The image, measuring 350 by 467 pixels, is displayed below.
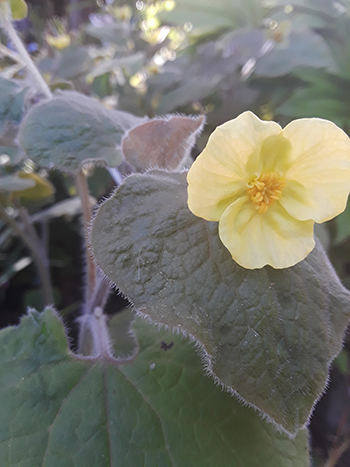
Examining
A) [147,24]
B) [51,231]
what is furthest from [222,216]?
[147,24]

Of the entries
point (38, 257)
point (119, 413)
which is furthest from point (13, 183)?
point (119, 413)

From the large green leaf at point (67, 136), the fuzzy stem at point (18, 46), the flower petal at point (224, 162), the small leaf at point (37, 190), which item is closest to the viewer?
the flower petal at point (224, 162)

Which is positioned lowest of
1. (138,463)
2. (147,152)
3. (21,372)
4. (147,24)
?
(138,463)

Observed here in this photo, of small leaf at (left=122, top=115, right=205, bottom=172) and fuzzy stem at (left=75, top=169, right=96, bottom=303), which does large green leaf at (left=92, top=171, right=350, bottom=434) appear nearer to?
small leaf at (left=122, top=115, right=205, bottom=172)


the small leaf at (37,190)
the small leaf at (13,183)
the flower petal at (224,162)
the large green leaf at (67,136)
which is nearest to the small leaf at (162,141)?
the large green leaf at (67,136)

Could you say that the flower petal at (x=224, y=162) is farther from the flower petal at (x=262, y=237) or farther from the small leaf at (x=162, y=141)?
the small leaf at (x=162, y=141)

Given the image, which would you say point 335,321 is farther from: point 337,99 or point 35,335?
point 337,99

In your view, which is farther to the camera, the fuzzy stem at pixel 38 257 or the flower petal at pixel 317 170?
the fuzzy stem at pixel 38 257
